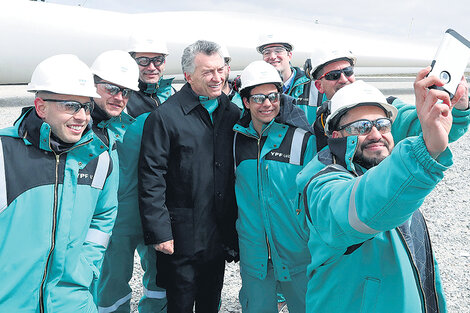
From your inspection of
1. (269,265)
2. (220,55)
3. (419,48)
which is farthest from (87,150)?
(419,48)

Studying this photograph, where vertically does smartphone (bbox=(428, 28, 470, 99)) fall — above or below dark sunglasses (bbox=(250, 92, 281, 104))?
above

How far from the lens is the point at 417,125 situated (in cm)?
254

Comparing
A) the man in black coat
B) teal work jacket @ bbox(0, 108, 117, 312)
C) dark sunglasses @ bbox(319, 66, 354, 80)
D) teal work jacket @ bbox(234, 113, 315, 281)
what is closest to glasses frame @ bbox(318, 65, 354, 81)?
dark sunglasses @ bbox(319, 66, 354, 80)

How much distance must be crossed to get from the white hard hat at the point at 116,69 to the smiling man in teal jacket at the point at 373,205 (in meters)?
1.66

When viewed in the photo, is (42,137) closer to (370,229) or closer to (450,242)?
(370,229)

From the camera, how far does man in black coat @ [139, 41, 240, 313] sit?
283cm

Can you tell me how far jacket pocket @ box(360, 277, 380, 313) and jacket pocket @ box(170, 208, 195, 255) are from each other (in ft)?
5.08

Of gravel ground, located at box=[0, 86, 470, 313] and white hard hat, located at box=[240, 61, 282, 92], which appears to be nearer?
white hard hat, located at box=[240, 61, 282, 92]

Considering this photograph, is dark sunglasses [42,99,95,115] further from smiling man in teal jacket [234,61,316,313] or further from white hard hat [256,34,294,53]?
white hard hat [256,34,294,53]

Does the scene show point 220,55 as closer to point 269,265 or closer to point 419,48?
point 269,265

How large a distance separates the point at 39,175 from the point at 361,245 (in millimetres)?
1652

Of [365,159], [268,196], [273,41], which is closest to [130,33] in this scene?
[273,41]

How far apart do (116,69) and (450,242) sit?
191 inches

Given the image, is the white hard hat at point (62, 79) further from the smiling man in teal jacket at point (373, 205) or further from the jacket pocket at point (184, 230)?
the smiling man in teal jacket at point (373, 205)
